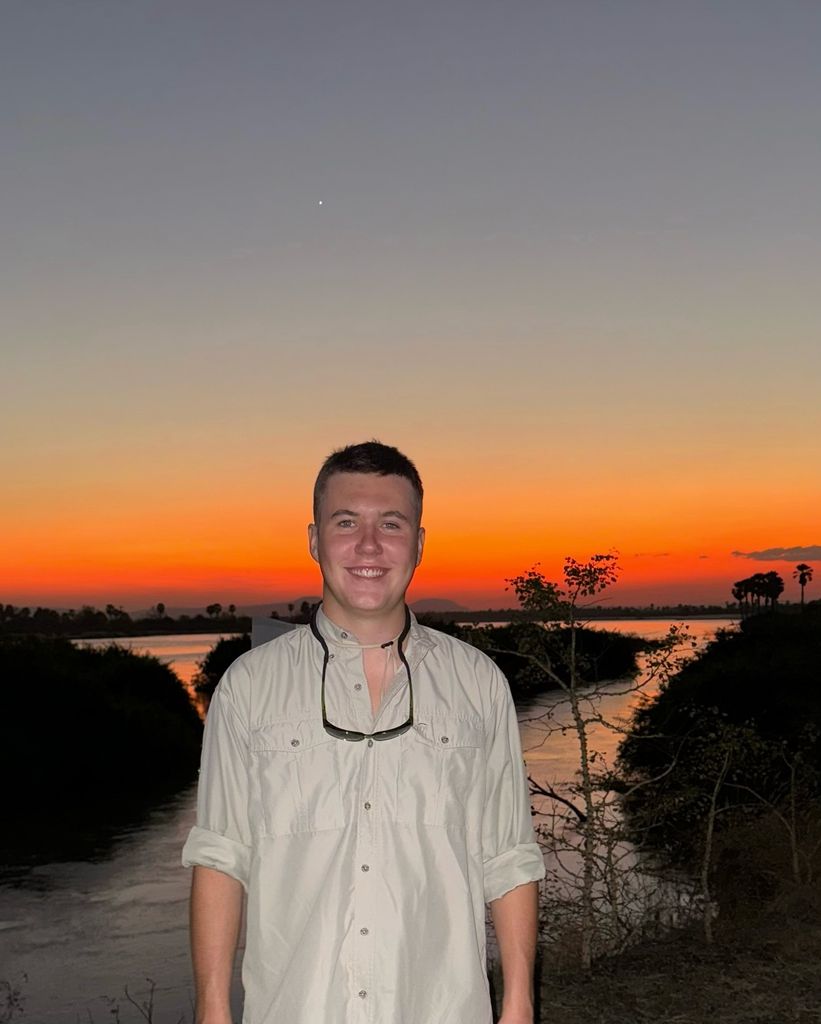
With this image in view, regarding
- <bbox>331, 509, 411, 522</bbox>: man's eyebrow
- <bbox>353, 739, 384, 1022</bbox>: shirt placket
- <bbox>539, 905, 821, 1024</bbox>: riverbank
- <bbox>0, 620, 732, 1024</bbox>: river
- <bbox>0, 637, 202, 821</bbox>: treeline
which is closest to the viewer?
<bbox>353, 739, 384, 1022</bbox>: shirt placket

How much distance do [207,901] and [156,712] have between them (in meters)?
39.6

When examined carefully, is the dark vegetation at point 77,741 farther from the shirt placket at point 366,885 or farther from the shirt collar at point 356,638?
the shirt placket at point 366,885

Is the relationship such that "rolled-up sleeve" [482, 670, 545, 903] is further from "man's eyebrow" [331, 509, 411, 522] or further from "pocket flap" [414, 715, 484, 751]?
"man's eyebrow" [331, 509, 411, 522]

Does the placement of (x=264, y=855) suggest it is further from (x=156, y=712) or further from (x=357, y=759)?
(x=156, y=712)

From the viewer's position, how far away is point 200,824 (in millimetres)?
2854

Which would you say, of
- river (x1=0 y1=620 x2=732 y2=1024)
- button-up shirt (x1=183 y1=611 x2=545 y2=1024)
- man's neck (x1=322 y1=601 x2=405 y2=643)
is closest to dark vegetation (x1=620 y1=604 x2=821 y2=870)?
river (x1=0 y1=620 x2=732 y2=1024)

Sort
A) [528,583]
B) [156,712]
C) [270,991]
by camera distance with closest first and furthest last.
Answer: [270,991]
[528,583]
[156,712]

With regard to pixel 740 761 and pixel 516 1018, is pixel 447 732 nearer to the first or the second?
pixel 516 1018

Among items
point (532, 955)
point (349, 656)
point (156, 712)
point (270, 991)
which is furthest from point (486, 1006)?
point (156, 712)

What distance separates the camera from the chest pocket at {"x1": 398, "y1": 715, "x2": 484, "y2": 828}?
2.83m

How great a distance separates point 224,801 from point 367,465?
40.1 inches

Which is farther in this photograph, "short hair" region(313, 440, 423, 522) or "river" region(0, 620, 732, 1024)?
"river" region(0, 620, 732, 1024)

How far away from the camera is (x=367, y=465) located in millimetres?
3090

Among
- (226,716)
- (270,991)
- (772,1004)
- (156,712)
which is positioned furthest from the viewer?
(156,712)
